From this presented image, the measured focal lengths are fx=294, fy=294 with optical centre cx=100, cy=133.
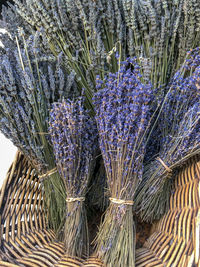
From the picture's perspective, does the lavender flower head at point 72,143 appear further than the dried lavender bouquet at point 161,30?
No

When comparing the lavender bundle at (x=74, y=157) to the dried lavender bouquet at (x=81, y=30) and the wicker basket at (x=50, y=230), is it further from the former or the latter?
the dried lavender bouquet at (x=81, y=30)

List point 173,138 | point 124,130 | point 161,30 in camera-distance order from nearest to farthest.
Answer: point 124,130 < point 173,138 < point 161,30

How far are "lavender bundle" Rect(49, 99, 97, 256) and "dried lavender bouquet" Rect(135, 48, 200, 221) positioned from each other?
0.23m

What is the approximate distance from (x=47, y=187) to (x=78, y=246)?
0.87 ft

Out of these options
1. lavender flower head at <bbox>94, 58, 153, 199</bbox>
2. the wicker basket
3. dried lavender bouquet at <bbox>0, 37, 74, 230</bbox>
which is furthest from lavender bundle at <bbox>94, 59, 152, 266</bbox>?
dried lavender bouquet at <bbox>0, 37, 74, 230</bbox>

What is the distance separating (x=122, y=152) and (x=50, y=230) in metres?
0.53

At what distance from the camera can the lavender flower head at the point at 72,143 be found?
1.04 meters

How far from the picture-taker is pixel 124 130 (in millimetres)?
995

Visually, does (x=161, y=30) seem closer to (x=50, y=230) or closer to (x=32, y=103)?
(x=32, y=103)

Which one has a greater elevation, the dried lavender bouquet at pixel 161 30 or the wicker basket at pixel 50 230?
the dried lavender bouquet at pixel 161 30

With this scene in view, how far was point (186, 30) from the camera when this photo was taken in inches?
50.9

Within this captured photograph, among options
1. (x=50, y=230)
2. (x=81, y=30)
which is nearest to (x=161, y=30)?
(x=81, y=30)

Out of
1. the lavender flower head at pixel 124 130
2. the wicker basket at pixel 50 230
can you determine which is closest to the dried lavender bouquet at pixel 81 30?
the lavender flower head at pixel 124 130

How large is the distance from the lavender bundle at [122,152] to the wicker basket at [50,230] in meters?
0.10
